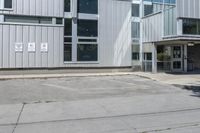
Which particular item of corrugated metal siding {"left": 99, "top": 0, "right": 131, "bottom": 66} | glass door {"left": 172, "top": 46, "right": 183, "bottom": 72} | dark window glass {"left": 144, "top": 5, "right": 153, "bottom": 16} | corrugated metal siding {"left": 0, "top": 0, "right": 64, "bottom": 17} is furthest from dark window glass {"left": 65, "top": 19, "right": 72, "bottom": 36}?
glass door {"left": 172, "top": 46, "right": 183, "bottom": 72}

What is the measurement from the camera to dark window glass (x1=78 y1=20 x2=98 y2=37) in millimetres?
22266

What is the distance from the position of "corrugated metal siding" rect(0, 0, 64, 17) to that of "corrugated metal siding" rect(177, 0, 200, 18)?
27.5ft

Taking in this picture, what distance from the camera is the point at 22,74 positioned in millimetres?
20750

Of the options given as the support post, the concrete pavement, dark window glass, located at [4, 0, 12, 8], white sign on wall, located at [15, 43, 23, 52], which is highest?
dark window glass, located at [4, 0, 12, 8]

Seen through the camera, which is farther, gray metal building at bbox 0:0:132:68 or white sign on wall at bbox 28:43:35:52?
white sign on wall at bbox 28:43:35:52

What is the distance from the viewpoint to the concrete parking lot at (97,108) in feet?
24.8

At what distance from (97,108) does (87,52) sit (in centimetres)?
1247

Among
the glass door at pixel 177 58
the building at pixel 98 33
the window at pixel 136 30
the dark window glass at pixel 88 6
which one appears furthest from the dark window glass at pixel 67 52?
the glass door at pixel 177 58

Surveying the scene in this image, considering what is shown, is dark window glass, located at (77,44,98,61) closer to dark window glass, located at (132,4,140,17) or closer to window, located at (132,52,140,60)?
window, located at (132,52,140,60)

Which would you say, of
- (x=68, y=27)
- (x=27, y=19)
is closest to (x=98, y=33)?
(x=68, y=27)

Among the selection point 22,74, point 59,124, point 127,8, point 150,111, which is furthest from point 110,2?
point 59,124

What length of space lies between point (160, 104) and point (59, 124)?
4613 millimetres

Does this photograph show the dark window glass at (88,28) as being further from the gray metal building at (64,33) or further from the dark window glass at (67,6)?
the dark window glass at (67,6)

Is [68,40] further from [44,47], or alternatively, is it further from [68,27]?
[44,47]
